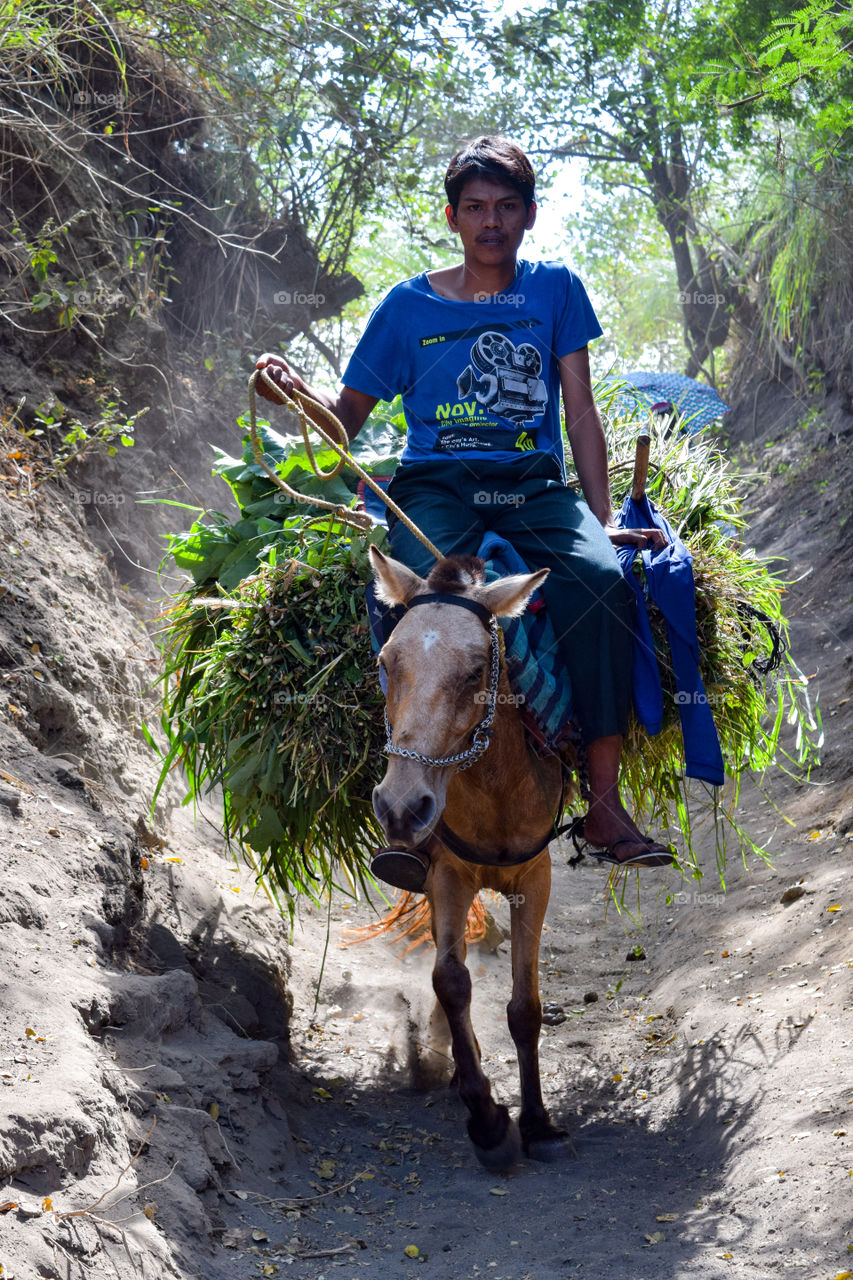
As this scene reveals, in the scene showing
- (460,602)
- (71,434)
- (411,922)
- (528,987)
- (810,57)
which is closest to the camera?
(460,602)

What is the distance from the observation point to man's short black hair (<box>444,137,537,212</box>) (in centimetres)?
374

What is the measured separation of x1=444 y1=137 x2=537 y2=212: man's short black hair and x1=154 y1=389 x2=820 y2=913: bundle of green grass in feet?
3.77

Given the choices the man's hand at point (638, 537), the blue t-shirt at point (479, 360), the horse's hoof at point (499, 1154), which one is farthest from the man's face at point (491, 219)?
the horse's hoof at point (499, 1154)

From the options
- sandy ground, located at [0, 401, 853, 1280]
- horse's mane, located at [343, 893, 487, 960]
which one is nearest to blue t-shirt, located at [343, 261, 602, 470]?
sandy ground, located at [0, 401, 853, 1280]

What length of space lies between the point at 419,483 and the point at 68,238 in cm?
408

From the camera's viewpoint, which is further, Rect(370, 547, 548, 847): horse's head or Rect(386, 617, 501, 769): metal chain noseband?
Rect(386, 617, 501, 769): metal chain noseband

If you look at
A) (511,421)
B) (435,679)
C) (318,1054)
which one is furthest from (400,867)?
(318,1054)

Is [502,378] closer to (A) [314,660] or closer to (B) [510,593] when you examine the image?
(B) [510,593]

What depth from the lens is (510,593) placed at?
3.01 metres

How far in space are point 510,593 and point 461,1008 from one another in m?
1.66

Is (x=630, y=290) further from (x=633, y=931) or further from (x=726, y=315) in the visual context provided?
(x=633, y=931)

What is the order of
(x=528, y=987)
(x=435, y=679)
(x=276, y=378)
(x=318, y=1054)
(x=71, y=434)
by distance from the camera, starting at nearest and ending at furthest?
1. (x=435, y=679)
2. (x=276, y=378)
3. (x=528, y=987)
4. (x=318, y=1054)
5. (x=71, y=434)

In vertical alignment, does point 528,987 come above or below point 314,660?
below

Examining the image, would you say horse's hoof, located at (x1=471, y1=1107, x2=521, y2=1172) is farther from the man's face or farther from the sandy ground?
the man's face
